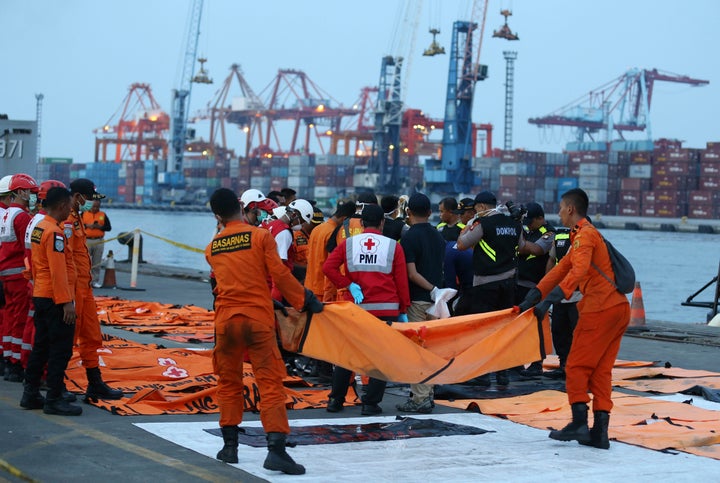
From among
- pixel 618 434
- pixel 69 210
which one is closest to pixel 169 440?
pixel 69 210

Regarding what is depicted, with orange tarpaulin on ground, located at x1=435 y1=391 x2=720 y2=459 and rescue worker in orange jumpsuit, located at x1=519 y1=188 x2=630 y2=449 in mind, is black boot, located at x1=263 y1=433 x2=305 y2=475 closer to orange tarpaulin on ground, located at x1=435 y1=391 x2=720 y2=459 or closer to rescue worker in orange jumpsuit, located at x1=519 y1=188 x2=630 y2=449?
rescue worker in orange jumpsuit, located at x1=519 y1=188 x2=630 y2=449

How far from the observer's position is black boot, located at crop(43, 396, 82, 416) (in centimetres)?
840

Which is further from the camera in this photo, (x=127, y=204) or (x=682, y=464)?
(x=127, y=204)

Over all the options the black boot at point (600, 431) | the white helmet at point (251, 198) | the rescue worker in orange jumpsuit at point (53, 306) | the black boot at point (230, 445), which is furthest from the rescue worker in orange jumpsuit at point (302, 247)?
the black boot at point (230, 445)

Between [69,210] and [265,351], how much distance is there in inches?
105

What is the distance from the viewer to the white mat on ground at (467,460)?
22.4 feet

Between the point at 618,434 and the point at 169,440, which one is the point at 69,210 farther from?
the point at 618,434

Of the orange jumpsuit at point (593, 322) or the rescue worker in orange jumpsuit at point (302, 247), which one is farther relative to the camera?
the rescue worker in orange jumpsuit at point (302, 247)

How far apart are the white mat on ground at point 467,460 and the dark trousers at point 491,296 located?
266 cm

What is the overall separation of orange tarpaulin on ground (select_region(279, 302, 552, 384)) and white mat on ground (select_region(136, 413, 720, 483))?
572 mm

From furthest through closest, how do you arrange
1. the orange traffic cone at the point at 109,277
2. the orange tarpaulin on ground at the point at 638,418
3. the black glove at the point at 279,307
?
the orange traffic cone at the point at 109,277
the orange tarpaulin on ground at the point at 638,418
the black glove at the point at 279,307

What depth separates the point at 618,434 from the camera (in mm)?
8336

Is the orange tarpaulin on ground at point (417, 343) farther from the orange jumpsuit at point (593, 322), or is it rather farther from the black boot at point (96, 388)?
the black boot at point (96, 388)

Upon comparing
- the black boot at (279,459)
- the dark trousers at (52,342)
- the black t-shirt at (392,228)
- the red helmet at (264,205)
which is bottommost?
the black boot at (279,459)
